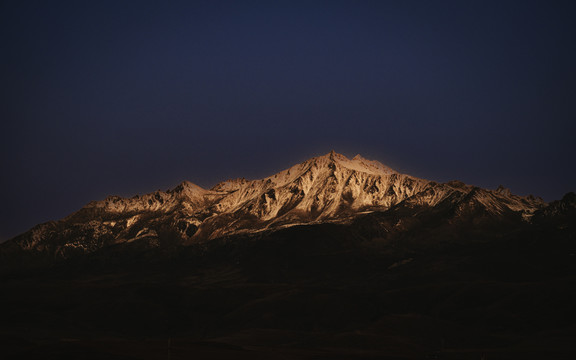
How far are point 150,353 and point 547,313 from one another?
409ft

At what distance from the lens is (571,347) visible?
14700 cm

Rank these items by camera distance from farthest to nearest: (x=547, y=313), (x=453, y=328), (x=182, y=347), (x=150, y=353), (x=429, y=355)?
(x=547, y=313) → (x=453, y=328) → (x=429, y=355) → (x=182, y=347) → (x=150, y=353)

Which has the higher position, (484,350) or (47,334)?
(47,334)

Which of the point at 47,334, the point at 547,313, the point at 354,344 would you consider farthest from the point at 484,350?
the point at 47,334

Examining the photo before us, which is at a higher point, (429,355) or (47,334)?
(47,334)

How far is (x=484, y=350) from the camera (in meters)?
147

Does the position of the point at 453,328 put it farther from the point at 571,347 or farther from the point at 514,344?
the point at 571,347

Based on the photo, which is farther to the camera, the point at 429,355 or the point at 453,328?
the point at 453,328

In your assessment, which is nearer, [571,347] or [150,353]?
[150,353]

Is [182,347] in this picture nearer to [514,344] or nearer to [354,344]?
[354,344]

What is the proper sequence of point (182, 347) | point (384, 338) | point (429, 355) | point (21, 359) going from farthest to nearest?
point (384, 338)
point (429, 355)
point (182, 347)
point (21, 359)

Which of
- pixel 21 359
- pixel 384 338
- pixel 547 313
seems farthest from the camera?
pixel 547 313

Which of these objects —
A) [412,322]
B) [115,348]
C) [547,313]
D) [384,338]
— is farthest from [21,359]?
[547,313]

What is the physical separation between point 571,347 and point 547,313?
162 feet
